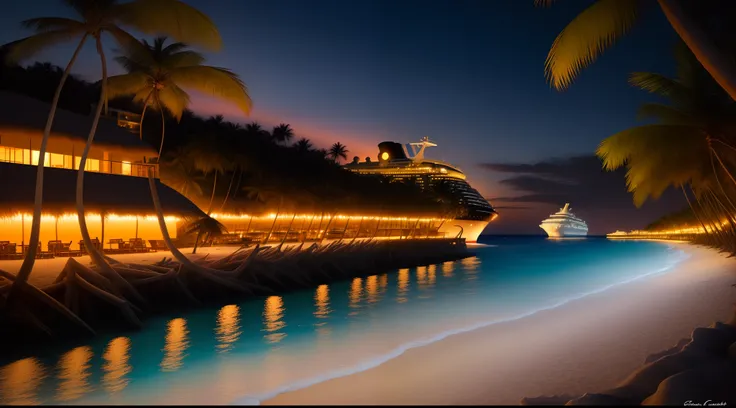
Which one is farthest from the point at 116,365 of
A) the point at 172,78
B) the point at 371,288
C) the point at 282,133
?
the point at 282,133

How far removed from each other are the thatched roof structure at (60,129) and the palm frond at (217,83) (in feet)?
28.4

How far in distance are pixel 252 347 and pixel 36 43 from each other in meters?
9.03

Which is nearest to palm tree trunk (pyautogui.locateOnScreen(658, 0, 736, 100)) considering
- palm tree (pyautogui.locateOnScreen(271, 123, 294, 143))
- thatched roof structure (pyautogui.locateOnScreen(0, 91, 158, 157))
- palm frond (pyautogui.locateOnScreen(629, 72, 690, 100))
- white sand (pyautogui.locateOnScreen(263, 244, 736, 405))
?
white sand (pyautogui.locateOnScreen(263, 244, 736, 405))

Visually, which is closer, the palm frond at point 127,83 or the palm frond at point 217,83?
the palm frond at point 217,83

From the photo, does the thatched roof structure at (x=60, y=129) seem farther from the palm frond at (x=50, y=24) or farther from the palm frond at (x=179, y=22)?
the palm frond at (x=179, y=22)

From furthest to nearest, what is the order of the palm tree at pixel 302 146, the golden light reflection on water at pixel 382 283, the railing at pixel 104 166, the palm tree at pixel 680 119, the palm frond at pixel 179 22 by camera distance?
the palm tree at pixel 302 146 < the railing at pixel 104 166 < the golden light reflection on water at pixel 382 283 < the palm tree at pixel 680 119 < the palm frond at pixel 179 22

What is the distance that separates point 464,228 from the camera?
87125 mm

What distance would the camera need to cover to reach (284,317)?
16.0m

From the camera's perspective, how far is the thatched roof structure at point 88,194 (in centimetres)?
2109

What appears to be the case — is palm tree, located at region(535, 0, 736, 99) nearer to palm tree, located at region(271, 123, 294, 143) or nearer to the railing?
the railing

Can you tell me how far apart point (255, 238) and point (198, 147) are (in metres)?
7.84

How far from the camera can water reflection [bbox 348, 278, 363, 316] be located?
18559 mm

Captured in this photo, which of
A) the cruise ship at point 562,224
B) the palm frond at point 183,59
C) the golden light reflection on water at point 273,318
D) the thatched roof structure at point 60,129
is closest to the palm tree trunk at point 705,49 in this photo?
the golden light reflection on water at point 273,318

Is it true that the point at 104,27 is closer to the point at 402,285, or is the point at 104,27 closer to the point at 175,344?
the point at 175,344
